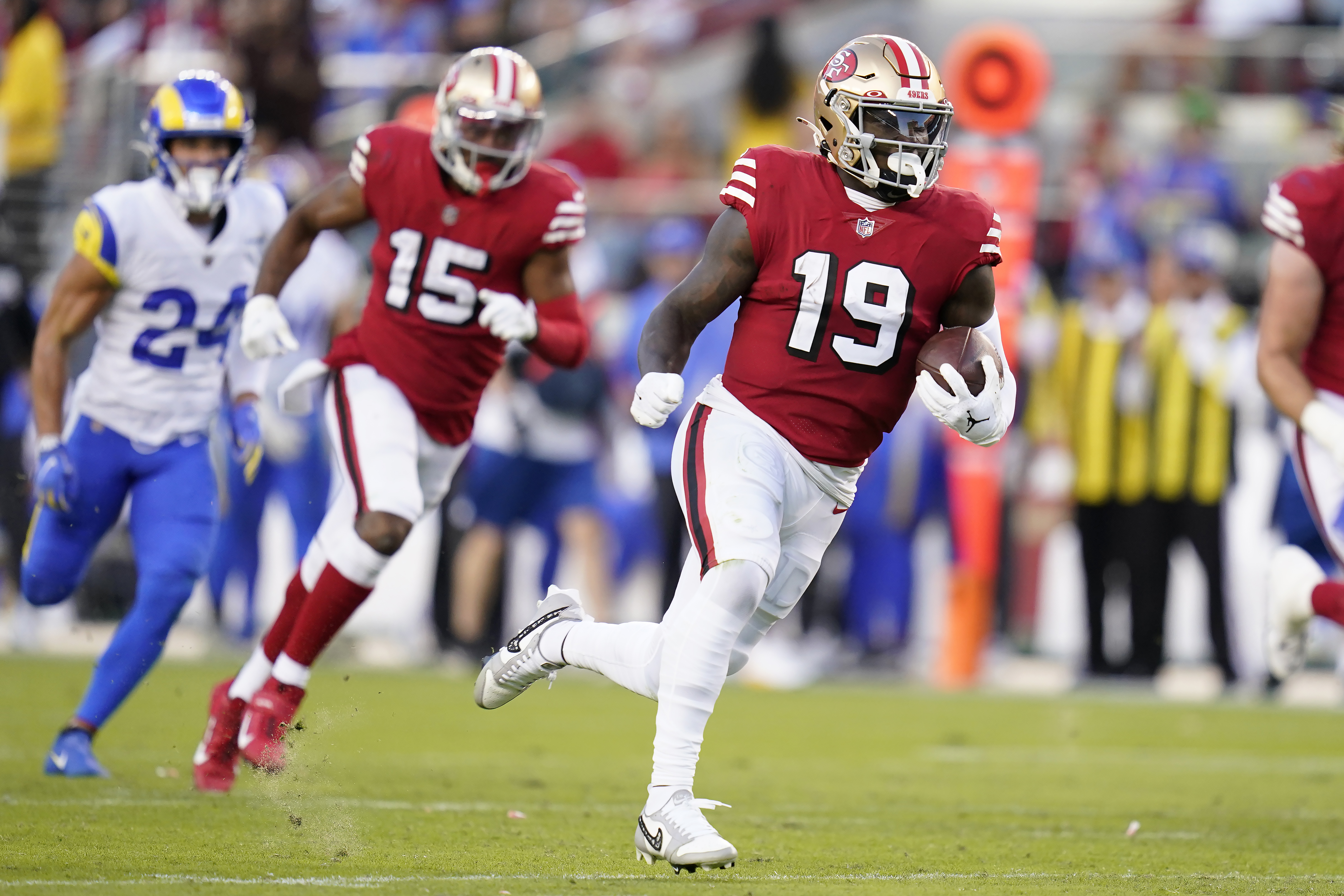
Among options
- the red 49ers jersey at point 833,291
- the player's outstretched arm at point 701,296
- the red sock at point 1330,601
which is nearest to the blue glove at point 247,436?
the player's outstretched arm at point 701,296

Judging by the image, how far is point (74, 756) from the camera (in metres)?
5.59

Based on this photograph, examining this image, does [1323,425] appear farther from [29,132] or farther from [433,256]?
[29,132]

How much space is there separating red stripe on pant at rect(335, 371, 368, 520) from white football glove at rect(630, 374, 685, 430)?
57.8 inches

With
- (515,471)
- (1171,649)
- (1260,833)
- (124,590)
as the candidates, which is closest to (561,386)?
(515,471)

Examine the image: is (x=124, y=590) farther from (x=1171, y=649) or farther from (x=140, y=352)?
(x=1171, y=649)

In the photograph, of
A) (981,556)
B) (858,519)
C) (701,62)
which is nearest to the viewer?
(981,556)

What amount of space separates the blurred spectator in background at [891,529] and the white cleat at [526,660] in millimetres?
5599

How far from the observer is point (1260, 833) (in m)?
5.29

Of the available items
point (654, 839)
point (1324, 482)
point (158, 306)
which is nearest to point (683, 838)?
point (654, 839)

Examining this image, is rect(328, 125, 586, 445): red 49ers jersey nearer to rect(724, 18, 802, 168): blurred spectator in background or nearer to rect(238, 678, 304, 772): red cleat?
rect(238, 678, 304, 772): red cleat

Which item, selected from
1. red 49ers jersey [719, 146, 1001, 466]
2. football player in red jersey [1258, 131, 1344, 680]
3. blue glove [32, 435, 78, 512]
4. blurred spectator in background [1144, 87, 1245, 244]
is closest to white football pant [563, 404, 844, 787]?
red 49ers jersey [719, 146, 1001, 466]

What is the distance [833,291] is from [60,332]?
8.26 ft

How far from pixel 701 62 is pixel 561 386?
4.67 m

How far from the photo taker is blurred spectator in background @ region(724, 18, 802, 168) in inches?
476
